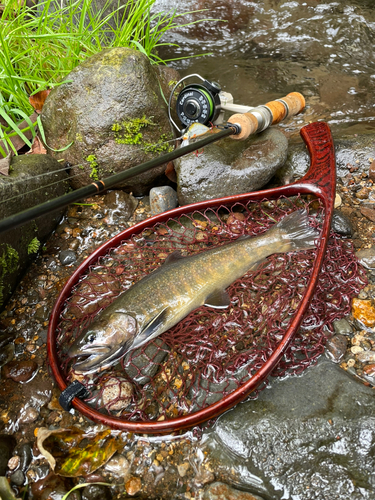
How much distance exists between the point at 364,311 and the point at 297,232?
2.88 feet

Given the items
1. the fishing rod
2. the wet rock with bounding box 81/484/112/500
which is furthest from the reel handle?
the wet rock with bounding box 81/484/112/500

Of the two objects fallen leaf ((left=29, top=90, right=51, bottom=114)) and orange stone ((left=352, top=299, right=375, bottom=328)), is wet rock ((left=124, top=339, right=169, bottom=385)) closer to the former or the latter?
orange stone ((left=352, top=299, right=375, bottom=328))

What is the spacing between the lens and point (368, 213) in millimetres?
4062

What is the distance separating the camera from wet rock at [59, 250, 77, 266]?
13.4 feet

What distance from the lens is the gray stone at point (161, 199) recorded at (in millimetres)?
4359

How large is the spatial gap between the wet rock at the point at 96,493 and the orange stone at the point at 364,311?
2.36 meters

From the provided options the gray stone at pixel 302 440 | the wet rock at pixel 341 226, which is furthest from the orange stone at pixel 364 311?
the wet rock at pixel 341 226

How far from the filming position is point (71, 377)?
2.89m

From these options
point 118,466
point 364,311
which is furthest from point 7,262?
point 364,311

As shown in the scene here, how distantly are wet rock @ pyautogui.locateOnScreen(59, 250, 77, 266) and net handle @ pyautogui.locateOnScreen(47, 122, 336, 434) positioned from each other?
0.84 metres

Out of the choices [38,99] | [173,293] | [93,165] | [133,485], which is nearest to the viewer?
[133,485]

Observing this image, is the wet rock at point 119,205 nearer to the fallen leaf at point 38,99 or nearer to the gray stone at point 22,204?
the gray stone at point 22,204

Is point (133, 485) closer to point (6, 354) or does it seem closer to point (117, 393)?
point (117, 393)

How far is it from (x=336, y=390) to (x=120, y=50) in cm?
419
